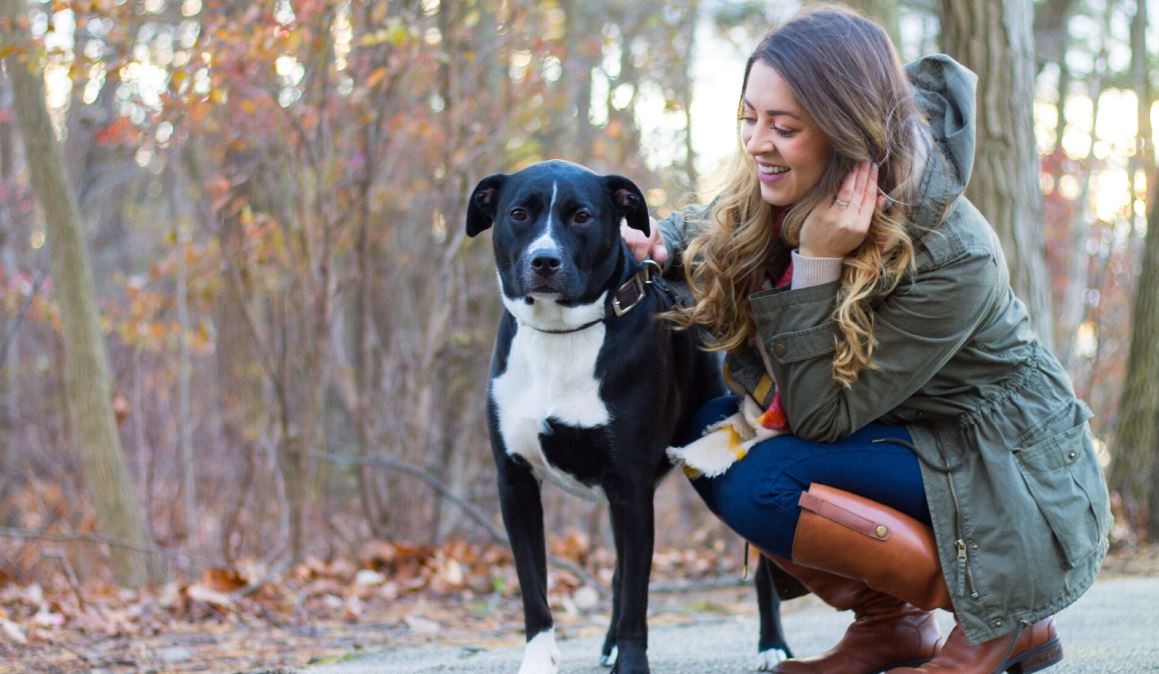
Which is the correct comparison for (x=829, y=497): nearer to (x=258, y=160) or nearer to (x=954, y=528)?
(x=954, y=528)

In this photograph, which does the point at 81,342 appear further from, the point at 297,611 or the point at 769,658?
the point at 769,658

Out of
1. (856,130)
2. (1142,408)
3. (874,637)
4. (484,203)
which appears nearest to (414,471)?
(484,203)

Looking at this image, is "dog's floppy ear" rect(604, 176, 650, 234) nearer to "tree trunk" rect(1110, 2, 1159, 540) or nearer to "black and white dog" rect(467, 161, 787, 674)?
"black and white dog" rect(467, 161, 787, 674)

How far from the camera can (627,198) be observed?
2.98 meters

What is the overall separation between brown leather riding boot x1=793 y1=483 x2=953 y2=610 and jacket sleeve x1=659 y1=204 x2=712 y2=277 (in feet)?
2.67

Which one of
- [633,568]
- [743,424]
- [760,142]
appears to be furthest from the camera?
[743,424]

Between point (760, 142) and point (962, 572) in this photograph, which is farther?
point (760, 142)

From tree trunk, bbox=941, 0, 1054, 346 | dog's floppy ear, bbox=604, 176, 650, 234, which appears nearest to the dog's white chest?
dog's floppy ear, bbox=604, 176, 650, 234

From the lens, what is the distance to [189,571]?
6059 mm

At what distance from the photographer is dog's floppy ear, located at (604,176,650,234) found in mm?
2966

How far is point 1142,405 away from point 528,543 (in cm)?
488

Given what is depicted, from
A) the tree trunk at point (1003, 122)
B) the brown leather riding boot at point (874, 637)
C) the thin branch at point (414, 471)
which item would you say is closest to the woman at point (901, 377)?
the brown leather riding boot at point (874, 637)

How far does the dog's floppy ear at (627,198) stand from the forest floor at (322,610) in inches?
62.8

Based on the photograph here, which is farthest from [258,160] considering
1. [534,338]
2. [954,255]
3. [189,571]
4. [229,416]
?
[954,255]
